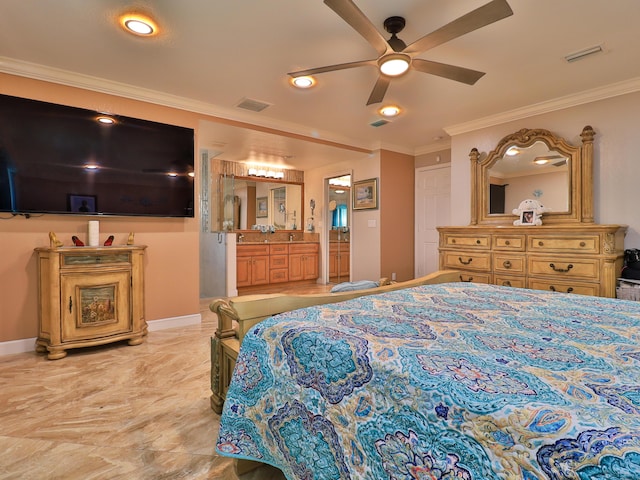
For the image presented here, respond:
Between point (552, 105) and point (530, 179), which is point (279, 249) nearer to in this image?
point (530, 179)

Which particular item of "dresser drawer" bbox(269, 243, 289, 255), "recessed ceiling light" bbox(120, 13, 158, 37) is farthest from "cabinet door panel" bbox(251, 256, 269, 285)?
"recessed ceiling light" bbox(120, 13, 158, 37)

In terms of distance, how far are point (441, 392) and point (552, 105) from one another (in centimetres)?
404

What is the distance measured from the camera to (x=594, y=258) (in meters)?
2.98

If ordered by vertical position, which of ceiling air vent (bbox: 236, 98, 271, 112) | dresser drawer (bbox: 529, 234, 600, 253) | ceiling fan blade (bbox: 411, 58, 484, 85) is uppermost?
ceiling air vent (bbox: 236, 98, 271, 112)

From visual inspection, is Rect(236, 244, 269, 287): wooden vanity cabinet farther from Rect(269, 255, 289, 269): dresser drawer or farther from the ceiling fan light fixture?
the ceiling fan light fixture

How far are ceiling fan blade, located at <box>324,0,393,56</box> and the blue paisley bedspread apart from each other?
154 centimetres

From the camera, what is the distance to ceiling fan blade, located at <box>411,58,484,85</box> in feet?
7.52

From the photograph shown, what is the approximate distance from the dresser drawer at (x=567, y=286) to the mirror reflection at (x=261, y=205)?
4470 millimetres

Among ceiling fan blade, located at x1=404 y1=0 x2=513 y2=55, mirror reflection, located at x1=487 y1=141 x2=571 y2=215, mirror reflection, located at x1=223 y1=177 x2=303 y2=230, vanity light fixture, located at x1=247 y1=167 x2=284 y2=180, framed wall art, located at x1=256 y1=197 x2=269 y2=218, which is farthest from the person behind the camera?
framed wall art, located at x1=256 y1=197 x2=269 y2=218

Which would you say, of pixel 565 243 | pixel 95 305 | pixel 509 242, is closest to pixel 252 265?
pixel 95 305

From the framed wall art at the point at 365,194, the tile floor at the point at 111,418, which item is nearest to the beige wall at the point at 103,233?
the tile floor at the point at 111,418

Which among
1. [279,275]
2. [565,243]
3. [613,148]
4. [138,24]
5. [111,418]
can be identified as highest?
[138,24]

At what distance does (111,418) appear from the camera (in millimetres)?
1857

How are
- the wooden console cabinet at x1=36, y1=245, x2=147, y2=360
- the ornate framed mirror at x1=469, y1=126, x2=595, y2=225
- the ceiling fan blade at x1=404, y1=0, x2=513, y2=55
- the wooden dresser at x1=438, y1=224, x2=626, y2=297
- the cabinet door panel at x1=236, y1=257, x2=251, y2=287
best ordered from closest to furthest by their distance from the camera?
the ceiling fan blade at x1=404, y1=0, x2=513, y2=55
the wooden console cabinet at x1=36, y1=245, x2=147, y2=360
the wooden dresser at x1=438, y1=224, x2=626, y2=297
the ornate framed mirror at x1=469, y1=126, x2=595, y2=225
the cabinet door panel at x1=236, y1=257, x2=251, y2=287
